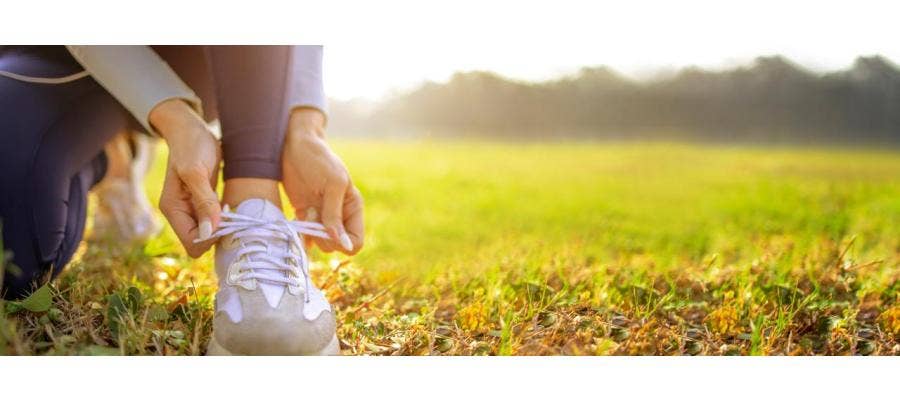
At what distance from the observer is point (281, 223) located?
1.38m

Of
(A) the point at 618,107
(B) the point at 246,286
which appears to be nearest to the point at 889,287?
(B) the point at 246,286

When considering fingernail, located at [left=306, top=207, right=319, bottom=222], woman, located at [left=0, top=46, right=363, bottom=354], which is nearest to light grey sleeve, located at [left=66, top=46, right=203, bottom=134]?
woman, located at [left=0, top=46, right=363, bottom=354]

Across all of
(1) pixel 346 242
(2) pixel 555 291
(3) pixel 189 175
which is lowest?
(2) pixel 555 291

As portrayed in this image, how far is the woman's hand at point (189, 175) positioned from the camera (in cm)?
136

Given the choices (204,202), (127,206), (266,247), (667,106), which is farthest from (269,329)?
(667,106)

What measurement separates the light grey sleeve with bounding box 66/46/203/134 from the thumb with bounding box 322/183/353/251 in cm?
32

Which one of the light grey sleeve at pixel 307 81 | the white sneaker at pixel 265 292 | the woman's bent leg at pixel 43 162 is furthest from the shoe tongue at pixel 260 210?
the woman's bent leg at pixel 43 162

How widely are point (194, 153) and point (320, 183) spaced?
0.74ft

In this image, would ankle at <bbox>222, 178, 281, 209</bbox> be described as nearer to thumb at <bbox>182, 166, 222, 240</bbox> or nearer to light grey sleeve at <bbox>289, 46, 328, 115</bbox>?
thumb at <bbox>182, 166, 222, 240</bbox>

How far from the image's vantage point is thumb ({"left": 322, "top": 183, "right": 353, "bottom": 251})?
4.72ft

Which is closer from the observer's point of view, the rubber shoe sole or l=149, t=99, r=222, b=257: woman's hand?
the rubber shoe sole

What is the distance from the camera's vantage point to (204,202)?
1354 mm

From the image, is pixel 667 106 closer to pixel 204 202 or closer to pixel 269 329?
pixel 204 202

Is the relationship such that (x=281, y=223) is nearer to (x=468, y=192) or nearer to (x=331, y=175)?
(x=331, y=175)
